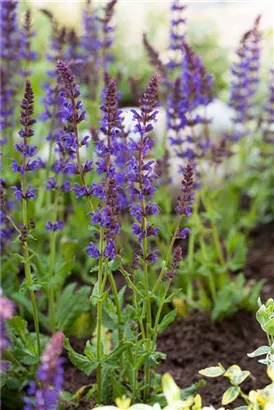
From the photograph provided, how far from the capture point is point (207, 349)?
12.0ft

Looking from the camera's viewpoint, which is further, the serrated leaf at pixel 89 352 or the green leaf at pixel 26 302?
the green leaf at pixel 26 302

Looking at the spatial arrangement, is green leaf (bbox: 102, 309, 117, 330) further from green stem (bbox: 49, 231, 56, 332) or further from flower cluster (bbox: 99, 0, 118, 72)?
flower cluster (bbox: 99, 0, 118, 72)

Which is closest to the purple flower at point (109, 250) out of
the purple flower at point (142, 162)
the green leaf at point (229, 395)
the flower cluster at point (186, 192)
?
the purple flower at point (142, 162)

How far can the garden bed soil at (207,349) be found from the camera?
338cm

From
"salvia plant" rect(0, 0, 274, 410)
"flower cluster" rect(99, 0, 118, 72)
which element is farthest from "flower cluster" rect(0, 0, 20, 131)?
"flower cluster" rect(99, 0, 118, 72)

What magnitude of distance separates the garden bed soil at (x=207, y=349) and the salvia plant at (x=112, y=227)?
9cm

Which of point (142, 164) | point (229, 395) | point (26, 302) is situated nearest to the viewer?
point (229, 395)

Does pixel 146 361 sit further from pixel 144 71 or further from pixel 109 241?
pixel 144 71

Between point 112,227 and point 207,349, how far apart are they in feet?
4.48

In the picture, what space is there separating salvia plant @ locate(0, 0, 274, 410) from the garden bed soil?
9 cm

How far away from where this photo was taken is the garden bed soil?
11.1 ft

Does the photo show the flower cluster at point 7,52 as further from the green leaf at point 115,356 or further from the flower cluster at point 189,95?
the green leaf at point 115,356

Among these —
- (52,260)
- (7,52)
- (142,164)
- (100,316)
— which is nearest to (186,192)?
(142,164)

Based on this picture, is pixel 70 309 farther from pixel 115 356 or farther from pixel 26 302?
pixel 115 356
